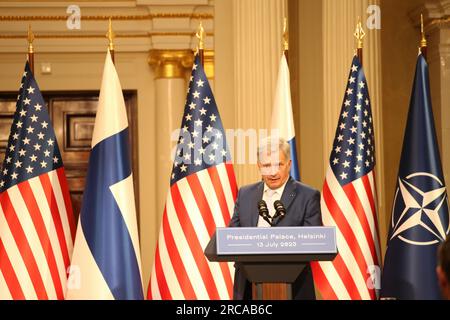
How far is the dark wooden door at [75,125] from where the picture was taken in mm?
8586

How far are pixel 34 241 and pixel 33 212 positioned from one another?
0.56 ft

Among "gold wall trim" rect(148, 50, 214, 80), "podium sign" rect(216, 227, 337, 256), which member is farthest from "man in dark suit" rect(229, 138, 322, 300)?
"gold wall trim" rect(148, 50, 214, 80)

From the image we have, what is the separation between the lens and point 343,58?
6.94 meters

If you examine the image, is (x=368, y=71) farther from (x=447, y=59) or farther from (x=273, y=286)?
(x=273, y=286)

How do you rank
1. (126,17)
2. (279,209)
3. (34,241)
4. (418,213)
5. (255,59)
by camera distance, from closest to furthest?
(279,209), (34,241), (418,213), (255,59), (126,17)

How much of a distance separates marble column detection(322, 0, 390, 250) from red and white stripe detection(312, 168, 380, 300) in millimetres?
757

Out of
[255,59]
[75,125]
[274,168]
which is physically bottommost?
[274,168]

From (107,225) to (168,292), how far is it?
1.73 feet

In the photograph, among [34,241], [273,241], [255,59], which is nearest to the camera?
[273,241]

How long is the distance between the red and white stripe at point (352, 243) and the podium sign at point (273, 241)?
6.13 ft

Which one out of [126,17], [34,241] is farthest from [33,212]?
[126,17]

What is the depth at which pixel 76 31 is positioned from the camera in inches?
337

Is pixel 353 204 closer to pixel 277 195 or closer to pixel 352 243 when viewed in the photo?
pixel 352 243

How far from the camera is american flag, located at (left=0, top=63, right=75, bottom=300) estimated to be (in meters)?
5.87
